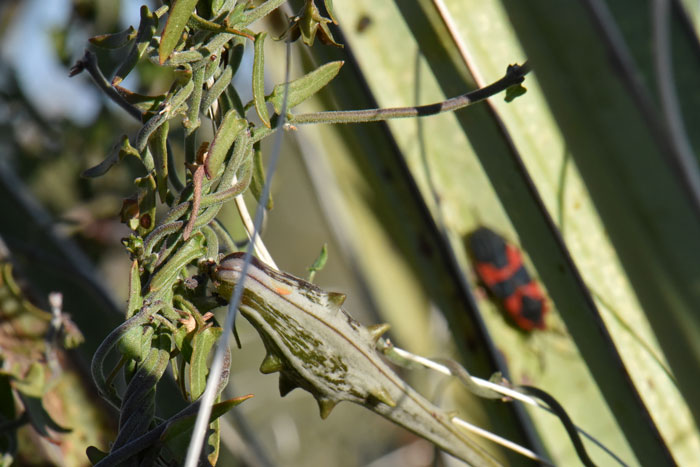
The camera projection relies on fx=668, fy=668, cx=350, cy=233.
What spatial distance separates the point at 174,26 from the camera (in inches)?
9.8

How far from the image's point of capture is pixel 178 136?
32.2 inches

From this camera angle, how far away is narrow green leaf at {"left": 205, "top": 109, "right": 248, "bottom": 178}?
264 millimetres

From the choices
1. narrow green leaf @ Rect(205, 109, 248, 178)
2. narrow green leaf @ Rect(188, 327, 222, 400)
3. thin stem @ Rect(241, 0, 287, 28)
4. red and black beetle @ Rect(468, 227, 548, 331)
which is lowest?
red and black beetle @ Rect(468, 227, 548, 331)

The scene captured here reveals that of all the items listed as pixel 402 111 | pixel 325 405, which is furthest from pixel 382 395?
pixel 402 111

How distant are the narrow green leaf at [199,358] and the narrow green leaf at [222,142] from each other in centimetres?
6

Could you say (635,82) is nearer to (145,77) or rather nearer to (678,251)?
(678,251)

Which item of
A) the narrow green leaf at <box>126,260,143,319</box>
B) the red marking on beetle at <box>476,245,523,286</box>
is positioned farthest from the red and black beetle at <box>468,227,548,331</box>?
the narrow green leaf at <box>126,260,143,319</box>

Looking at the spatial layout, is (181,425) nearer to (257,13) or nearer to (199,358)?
(199,358)

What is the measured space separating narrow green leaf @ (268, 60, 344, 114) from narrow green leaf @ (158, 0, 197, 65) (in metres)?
0.05

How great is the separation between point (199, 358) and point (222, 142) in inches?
3.4

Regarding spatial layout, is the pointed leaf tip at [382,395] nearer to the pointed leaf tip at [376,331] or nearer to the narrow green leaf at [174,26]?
the pointed leaf tip at [376,331]

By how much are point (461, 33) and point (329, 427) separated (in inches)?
41.0

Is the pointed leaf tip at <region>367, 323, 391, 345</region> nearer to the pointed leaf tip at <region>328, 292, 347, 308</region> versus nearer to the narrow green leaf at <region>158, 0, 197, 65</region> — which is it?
the pointed leaf tip at <region>328, 292, 347, 308</region>

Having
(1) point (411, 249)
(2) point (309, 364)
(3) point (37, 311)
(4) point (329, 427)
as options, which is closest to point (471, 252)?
(1) point (411, 249)
